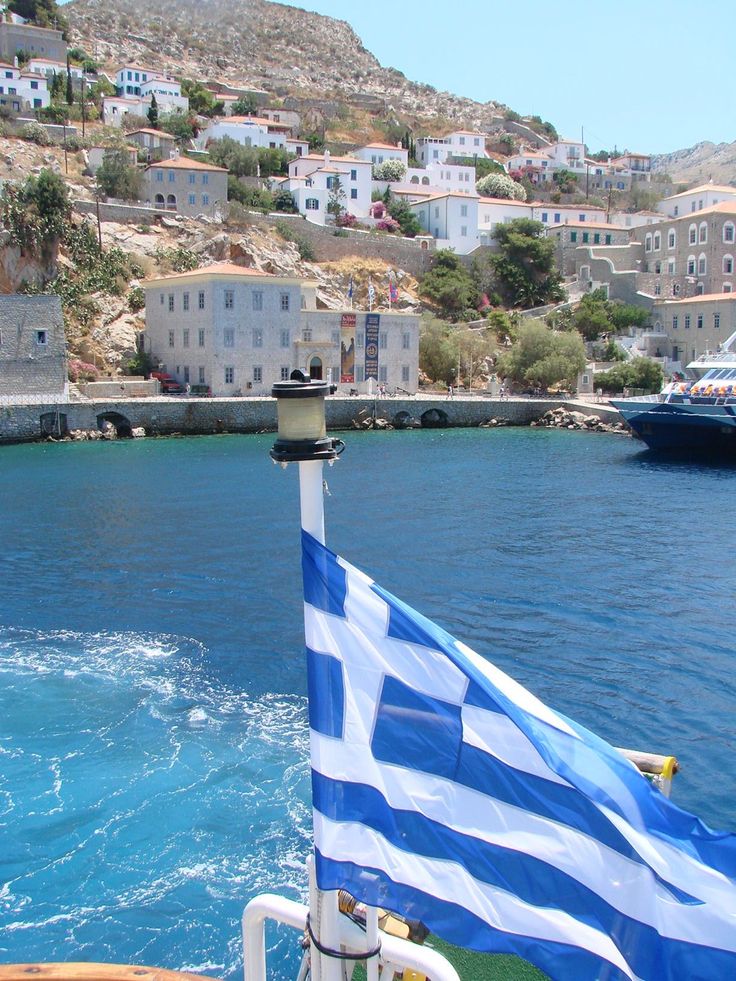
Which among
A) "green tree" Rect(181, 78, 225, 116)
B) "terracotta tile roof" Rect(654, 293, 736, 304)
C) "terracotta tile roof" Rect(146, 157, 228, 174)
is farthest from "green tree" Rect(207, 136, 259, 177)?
"terracotta tile roof" Rect(654, 293, 736, 304)

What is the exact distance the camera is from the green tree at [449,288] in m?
71.8

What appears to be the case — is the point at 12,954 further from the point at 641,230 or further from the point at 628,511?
the point at 641,230

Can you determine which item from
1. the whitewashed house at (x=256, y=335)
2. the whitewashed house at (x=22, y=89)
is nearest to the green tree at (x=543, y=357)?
the whitewashed house at (x=256, y=335)

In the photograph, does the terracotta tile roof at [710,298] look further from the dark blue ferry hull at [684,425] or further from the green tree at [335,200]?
the green tree at [335,200]

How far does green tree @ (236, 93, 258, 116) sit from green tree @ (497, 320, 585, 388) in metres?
55.3

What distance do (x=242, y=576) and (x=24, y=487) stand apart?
14801 millimetres

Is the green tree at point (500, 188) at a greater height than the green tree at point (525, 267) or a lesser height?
greater

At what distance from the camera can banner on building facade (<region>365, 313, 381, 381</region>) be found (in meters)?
58.1

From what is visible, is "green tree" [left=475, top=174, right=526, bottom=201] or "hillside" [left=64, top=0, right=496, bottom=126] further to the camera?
"hillside" [left=64, top=0, right=496, bottom=126]

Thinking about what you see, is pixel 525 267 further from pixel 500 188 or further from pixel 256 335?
pixel 256 335

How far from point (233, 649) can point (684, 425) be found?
111 feet

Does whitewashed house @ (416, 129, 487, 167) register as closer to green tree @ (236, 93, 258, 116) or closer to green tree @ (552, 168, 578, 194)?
green tree @ (552, 168, 578, 194)

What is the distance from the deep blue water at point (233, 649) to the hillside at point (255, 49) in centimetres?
10095

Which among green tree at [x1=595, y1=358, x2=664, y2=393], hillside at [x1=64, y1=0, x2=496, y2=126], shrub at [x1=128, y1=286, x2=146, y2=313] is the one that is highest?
hillside at [x1=64, y1=0, x2=496, y2=126]
